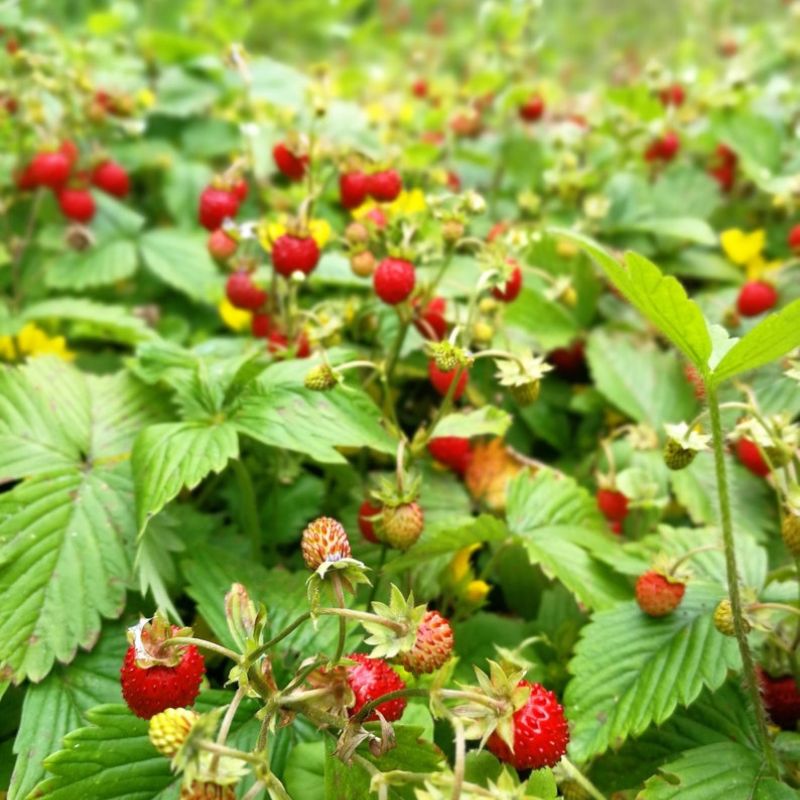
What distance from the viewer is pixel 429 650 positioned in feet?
2.96

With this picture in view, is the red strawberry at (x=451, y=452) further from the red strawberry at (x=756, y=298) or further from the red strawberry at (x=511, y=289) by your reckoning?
the red strawberry at (x=756, y=298)

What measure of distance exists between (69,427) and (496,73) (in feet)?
5.41

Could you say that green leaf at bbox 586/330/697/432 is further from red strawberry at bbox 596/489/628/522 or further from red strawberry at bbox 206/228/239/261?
red strawberry at bbox 206/228/239/261

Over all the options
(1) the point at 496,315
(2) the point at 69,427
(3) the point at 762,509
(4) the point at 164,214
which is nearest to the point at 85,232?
(4) the point at 164,214

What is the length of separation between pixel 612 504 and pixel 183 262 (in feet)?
3.76

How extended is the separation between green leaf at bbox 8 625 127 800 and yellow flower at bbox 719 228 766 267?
165cm

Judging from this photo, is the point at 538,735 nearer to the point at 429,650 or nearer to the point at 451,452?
the point at 429,650

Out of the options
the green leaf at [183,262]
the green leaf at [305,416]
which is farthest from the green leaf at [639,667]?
the green leaf at [183,262]

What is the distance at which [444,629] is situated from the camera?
0.92m

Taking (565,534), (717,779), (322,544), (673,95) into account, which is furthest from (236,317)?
(673,95)

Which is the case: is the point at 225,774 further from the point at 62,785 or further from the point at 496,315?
the point at 496,315

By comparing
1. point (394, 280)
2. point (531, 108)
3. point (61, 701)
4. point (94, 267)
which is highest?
point (531, 108)

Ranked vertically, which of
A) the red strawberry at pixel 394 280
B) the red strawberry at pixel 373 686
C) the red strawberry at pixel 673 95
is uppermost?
the red strawberry at pixel 673 95

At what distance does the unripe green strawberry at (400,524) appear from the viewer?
1.14 metres
